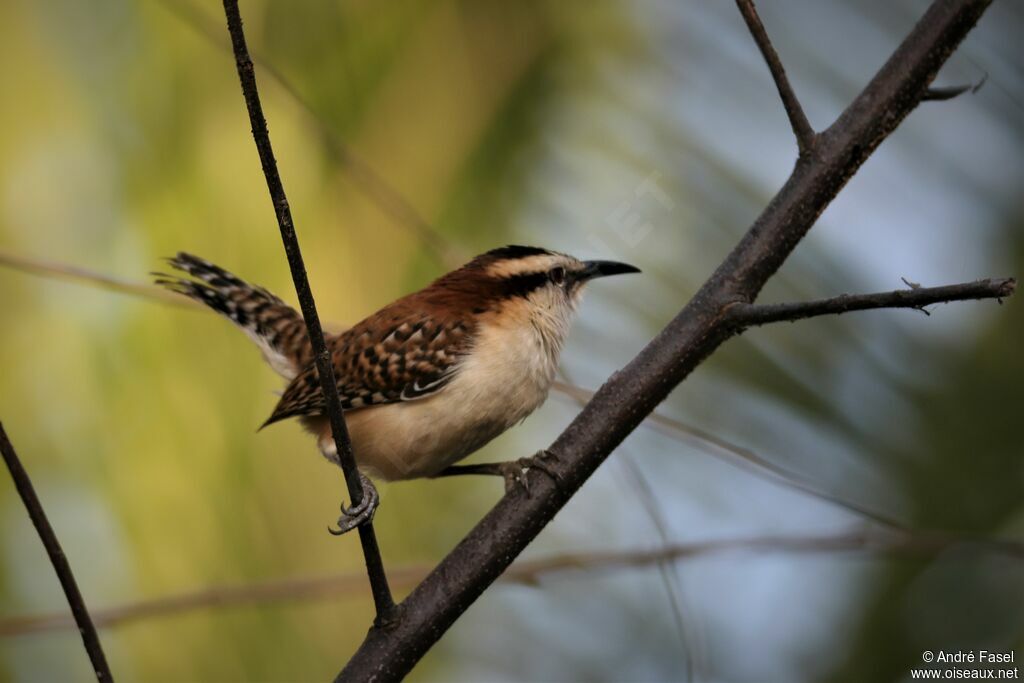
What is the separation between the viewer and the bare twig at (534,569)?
1855 millimetres

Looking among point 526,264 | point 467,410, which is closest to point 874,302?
point 467,410

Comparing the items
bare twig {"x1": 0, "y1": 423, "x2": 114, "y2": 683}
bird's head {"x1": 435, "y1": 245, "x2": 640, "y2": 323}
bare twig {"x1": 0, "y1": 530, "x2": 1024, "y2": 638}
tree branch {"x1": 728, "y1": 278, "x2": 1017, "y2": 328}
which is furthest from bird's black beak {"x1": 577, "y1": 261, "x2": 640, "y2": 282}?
bare twig {"x1": 0, "y1": 423, "x2": 114, "y2": 683}

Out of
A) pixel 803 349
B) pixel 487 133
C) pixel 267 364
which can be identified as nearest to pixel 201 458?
pixel 267 364

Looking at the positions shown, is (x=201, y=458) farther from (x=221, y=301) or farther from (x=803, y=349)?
(x=803, y=349)

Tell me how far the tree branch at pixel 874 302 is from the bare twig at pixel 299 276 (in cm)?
59

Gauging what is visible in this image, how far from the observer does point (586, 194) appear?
2.31 meters

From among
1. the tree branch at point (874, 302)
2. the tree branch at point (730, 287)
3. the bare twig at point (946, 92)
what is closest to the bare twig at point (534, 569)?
the tree branch at point (730, 287)

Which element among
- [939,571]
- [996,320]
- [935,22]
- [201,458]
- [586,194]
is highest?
[586,194]

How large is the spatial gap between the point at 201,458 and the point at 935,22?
1.33 meters

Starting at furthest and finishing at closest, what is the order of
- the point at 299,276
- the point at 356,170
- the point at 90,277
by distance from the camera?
1. the point at 356,170
2. the point at 90,277
3. the point at 299,276

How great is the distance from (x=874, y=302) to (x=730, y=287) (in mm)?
320

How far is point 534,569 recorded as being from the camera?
218 centimetres

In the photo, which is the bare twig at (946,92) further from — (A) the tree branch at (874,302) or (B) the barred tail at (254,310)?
(B) the barred tail at (254,310)

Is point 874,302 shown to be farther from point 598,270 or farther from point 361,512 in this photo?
point 598,270
